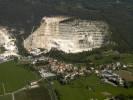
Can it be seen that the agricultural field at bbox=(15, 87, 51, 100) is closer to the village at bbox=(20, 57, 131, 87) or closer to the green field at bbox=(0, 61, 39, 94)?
the green field at bbox=(0, 61, 39, 94)

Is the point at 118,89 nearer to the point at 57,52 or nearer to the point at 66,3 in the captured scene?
the point at 57,52

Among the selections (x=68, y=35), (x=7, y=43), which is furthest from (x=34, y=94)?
(x=68, y=35)

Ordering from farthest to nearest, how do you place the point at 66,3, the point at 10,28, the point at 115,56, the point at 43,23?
1. the point at 66,3
2. the point at 10,28
3. the point at 43,23
4. the point at 115,56

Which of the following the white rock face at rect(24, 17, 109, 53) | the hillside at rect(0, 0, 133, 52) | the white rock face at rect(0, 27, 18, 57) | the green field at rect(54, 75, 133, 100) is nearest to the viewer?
the green field at rect(54, 75, 133, 100)

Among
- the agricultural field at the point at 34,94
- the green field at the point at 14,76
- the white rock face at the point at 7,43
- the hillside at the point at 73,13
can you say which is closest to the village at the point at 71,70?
the green field at the point at 14,76

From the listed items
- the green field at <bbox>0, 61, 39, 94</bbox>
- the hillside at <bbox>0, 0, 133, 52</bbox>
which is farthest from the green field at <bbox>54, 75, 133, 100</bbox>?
the hillside at <bbox>0, 0, 133, 52</bbox>

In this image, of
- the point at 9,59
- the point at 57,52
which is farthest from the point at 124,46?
the point at 9,59
